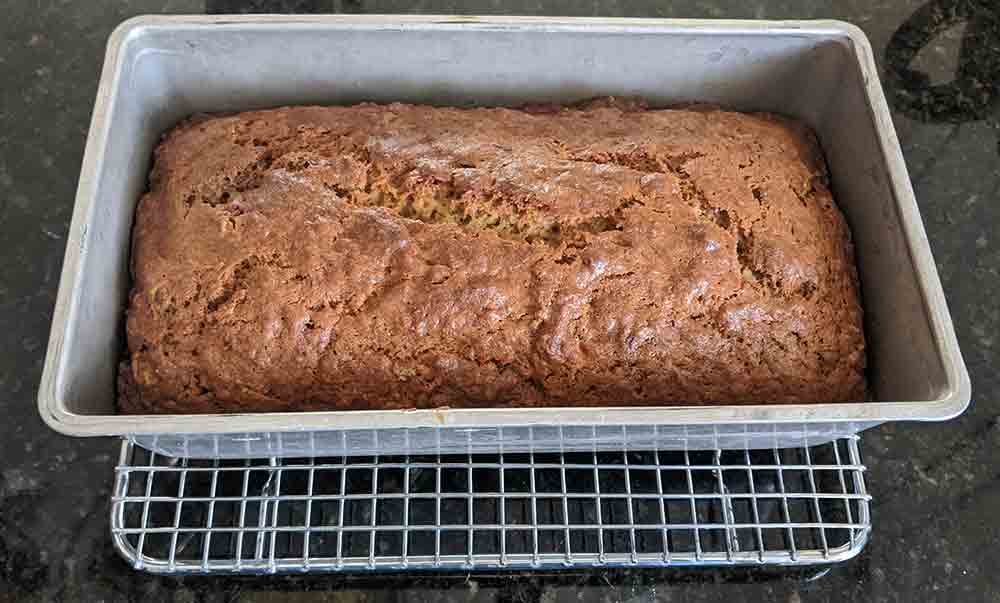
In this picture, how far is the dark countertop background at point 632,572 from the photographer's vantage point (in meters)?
1.27

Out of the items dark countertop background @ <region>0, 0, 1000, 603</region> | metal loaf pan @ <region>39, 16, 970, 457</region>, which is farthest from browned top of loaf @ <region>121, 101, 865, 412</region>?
dark countertop background @ <region>0, 0, 1000, 603</region>

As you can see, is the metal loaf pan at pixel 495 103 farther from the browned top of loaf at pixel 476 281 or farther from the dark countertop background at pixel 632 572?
the dark countertop background at pixel 632 572

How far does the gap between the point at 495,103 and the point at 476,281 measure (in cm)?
47

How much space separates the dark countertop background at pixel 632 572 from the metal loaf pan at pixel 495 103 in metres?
0.20

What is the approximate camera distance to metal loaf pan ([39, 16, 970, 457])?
3.54 feet

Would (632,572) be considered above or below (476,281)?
A: below

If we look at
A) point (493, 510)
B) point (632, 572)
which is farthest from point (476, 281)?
point (632, 572)

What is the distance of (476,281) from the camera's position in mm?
1248

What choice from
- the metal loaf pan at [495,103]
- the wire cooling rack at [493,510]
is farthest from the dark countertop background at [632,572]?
the metal loaf pan at [495,103]

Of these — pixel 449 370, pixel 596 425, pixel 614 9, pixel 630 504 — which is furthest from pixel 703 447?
pixel 614 9

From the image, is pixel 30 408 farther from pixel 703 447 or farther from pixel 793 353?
pixel 793 353

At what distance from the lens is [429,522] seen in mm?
1310

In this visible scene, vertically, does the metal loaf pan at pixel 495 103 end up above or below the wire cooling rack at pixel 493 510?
above

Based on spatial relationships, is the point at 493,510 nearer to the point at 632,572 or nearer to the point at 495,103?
the point at 632,572
